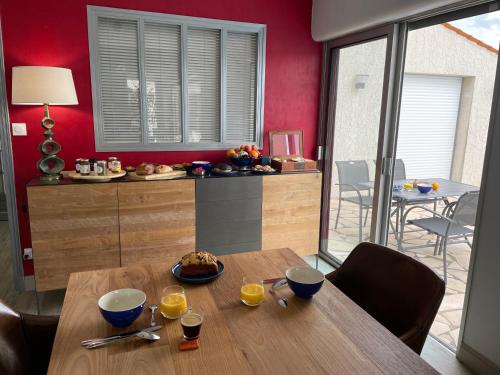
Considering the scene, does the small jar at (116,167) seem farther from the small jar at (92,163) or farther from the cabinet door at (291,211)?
the cabinet door at (291,211)

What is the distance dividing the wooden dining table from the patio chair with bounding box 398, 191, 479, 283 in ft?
4.30

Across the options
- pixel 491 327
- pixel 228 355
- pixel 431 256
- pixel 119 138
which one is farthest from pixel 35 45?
pixel 491 327

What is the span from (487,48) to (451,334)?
1.81 metres

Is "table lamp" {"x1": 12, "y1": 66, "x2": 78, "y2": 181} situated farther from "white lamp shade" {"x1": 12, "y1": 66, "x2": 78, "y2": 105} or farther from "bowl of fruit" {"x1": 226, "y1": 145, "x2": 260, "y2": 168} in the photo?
"bowl of fruit" {"x1": 226, "y1": 145, "x2": 260, "y2": 168}

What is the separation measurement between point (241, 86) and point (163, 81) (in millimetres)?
703

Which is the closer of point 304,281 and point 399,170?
point 304,281

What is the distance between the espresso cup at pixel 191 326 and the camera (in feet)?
3.80

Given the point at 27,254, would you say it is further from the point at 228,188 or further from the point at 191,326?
the point at 191,326

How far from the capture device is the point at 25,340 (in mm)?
1421

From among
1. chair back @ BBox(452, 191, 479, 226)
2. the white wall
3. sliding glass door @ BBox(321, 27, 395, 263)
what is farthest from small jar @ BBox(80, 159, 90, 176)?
chair back @ BBox(452, 191, 479, 226)

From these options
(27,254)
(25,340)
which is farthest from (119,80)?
(25,340)

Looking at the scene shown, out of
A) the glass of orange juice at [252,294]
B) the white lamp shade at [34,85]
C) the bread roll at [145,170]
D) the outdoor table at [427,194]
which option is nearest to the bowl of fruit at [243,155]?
the bread roll at [145,170]

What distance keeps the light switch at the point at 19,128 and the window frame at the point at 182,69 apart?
505mm

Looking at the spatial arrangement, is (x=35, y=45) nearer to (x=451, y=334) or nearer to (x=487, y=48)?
(x=487, y=48)
